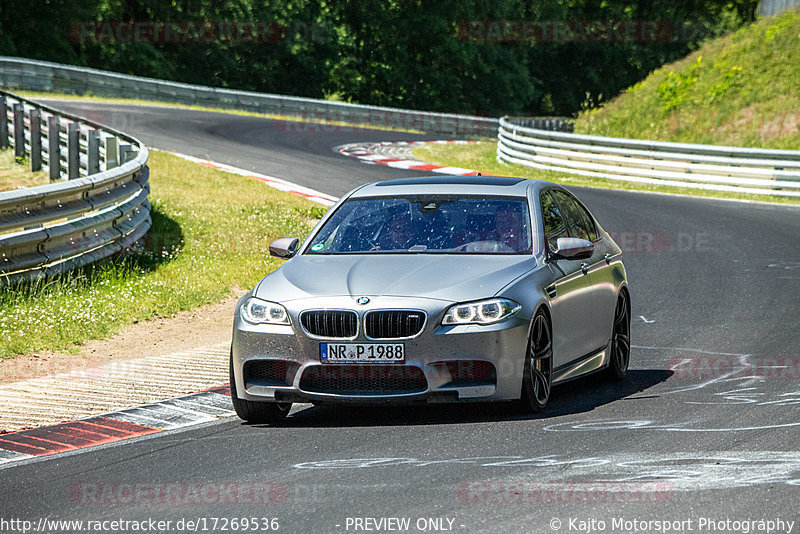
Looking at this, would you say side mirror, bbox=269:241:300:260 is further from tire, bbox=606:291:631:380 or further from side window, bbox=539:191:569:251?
tire, bbox=606:291:631:380

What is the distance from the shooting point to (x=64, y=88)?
146 feet

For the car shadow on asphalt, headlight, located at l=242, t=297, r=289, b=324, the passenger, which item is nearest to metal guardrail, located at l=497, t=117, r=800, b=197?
the car shadow on asphalt

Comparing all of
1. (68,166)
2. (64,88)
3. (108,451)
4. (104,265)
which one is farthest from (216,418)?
(64,88)

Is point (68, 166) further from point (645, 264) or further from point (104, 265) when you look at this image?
point (645, 264)

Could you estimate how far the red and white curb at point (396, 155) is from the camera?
28281mm

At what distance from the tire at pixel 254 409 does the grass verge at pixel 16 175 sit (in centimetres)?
1233

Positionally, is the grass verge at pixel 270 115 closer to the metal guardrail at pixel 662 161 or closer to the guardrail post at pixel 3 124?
the metal guardrail at pixel 662 161

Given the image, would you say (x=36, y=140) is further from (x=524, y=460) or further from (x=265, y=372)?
(x=524, y=460)

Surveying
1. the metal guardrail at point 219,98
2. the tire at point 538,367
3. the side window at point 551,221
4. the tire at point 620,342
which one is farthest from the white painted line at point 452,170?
the tire at point 538,367

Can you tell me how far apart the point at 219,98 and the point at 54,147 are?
26196 millimetres

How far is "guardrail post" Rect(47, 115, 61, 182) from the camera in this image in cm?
1950

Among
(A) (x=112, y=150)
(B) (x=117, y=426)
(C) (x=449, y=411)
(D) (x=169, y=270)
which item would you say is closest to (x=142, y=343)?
(B) (x=117, y=426)

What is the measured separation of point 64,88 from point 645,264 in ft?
108

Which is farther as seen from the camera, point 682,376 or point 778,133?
point 778,133
